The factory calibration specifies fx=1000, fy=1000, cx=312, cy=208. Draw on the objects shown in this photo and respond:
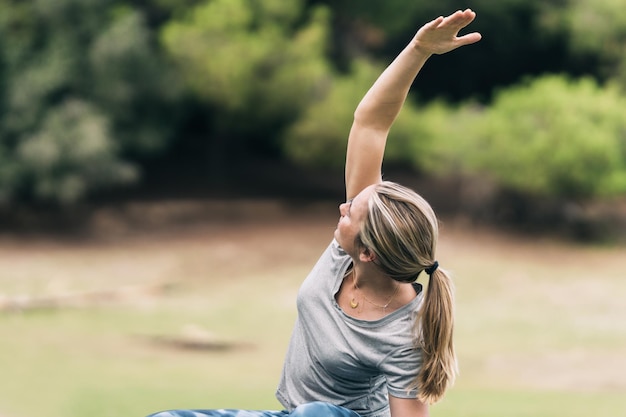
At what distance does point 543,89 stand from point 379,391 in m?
13.3

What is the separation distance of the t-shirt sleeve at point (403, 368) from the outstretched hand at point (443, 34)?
0.73m

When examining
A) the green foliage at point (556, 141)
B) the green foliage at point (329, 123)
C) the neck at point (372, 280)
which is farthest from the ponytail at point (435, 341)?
the green foliage at point (556, 141)

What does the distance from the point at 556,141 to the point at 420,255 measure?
1286cm

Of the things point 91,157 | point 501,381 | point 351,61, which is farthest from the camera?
point 351,61

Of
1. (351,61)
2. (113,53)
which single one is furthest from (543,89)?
(113,53)

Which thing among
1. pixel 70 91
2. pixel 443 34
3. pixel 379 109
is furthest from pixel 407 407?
pixel 70 91

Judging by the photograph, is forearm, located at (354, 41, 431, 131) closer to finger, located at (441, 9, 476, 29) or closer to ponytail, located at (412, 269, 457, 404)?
finger, located at (441, 9, 476, 29)

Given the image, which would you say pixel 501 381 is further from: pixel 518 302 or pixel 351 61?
pixel 351 61

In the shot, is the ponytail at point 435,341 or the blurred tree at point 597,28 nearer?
the ponytail at point 435,341

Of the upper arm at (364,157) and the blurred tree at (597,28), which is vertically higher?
the blurred tree at (597,28)

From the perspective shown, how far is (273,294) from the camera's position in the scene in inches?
501

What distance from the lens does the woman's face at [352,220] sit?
2.33 metres

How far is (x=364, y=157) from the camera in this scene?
2.52 meters

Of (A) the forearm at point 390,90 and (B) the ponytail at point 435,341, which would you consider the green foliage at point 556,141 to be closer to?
(A) the forearm at point 390,90
